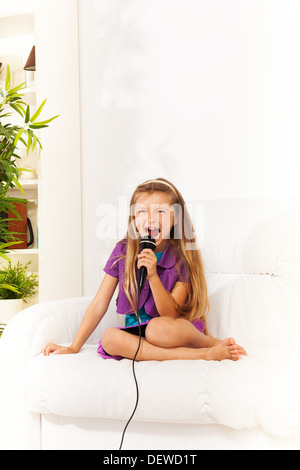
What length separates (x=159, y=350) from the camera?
4.49ft

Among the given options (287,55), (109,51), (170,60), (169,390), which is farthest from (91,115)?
(169,390)

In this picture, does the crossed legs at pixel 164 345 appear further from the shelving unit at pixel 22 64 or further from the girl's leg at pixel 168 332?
the shelving unit at pixel 22 64

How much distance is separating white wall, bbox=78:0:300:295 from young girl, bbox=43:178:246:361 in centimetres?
54

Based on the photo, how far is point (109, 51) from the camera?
2.44 meters

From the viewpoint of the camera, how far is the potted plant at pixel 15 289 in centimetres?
229

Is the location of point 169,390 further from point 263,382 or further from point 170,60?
point 170,60

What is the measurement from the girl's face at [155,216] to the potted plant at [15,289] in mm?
863

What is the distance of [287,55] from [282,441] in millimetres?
1571

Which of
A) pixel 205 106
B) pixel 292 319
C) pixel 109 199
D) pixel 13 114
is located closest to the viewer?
pixel 292 319

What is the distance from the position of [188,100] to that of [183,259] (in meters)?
0.90

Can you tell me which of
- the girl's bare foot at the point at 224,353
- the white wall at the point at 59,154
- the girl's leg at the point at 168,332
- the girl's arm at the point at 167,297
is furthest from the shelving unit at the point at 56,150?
the girl's bare foot at the point at 224,353

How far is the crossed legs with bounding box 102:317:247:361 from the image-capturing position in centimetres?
135

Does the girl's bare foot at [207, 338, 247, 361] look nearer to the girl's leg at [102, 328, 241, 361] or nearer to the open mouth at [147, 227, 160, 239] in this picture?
the girl's leg at [102, 328, 241, 361]

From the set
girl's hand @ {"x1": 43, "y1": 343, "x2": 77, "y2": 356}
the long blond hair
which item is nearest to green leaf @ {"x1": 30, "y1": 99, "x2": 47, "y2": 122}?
the long blond hair
